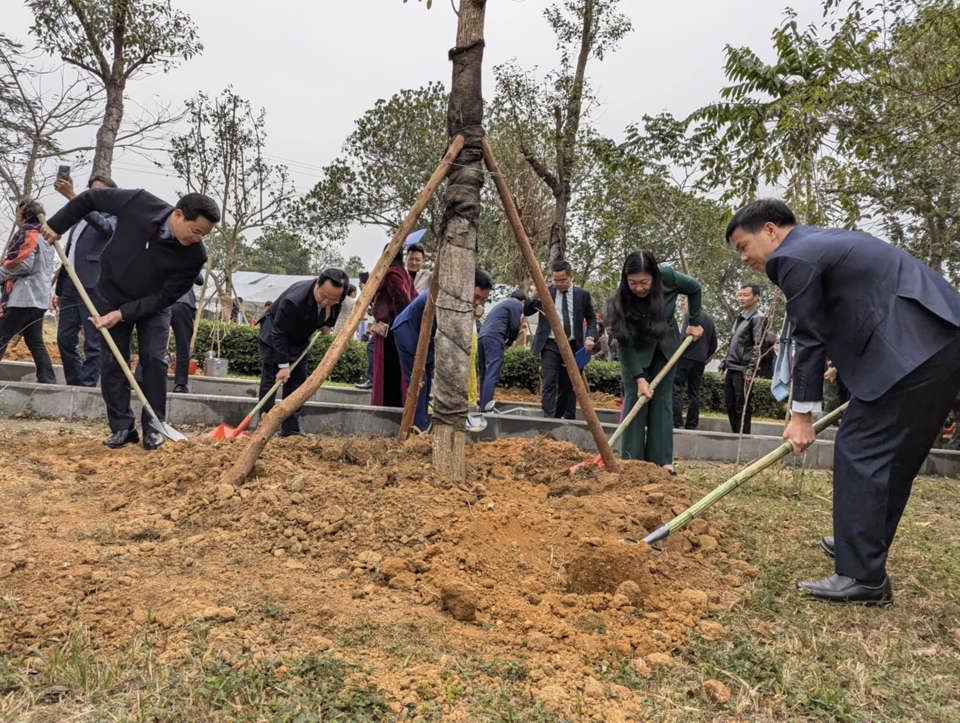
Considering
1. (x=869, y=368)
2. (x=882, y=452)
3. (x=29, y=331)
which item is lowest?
(x=882, y=452)

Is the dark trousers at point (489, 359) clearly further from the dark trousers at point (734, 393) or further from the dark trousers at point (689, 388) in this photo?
the dark trousers at point (734, 393)

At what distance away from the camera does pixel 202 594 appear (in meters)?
2.38

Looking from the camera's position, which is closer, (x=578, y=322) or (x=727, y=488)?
(x=727, y=488)

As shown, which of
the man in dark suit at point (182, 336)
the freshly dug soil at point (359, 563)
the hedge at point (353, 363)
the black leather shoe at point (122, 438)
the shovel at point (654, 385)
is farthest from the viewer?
the hedge at point (353, 363)

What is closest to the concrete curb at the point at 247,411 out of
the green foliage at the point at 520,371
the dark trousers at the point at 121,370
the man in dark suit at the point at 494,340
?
the dark trousers at the point at 121,370

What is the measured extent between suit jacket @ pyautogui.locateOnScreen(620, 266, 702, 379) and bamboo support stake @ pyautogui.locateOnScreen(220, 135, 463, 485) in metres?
2.05

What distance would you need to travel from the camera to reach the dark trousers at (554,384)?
744 centimetres

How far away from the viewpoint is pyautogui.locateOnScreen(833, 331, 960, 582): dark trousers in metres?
2.88

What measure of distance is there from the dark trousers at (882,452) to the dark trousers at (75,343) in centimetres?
607

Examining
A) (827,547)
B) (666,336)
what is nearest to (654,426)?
(666,336)

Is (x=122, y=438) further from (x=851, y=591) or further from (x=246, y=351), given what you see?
(x=246, y=351)

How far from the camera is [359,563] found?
9.12 ft

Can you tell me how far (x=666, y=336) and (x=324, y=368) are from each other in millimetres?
2638

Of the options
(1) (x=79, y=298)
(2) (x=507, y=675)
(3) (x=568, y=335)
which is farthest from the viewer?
(3) (x=568, y=335)
